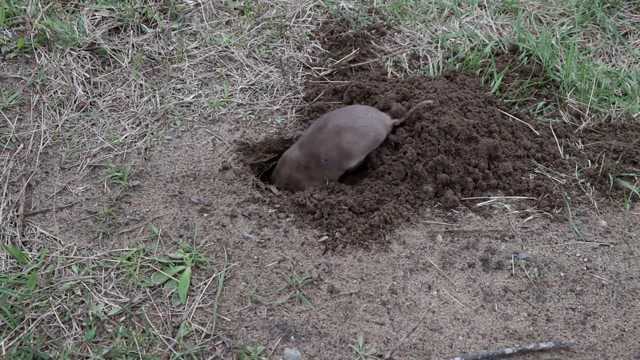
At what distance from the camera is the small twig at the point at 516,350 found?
6.77ft

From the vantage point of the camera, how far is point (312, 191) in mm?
2611

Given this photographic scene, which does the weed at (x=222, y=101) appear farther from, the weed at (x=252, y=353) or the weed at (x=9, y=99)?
the weed at (x=252, y=353)

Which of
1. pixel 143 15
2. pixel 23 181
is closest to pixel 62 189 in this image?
pixel 23 181

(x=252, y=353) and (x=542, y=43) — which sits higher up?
(x=542, y=43)

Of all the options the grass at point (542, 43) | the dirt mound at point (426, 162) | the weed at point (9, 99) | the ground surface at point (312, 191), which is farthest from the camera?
the grass at point (542, 43)

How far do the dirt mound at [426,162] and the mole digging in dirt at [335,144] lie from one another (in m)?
0.08

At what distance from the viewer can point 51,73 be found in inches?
120

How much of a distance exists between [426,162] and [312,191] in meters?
0.50

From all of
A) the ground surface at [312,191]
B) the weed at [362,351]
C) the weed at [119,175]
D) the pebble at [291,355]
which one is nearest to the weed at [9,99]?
the ground surface at [312,191]

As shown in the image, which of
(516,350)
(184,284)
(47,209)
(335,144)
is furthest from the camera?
(335,144)

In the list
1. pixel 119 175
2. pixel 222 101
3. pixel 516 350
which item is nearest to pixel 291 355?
pixel 516 350

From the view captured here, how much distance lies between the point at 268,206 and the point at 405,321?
2.45 ft

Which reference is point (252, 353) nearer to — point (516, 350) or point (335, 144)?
point (516, 350)

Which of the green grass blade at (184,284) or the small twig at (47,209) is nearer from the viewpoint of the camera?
the green grass blade at (184,284)
